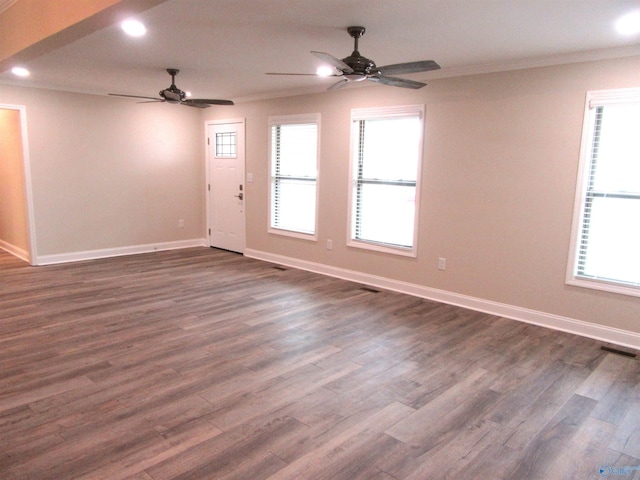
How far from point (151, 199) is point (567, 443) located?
262 inches

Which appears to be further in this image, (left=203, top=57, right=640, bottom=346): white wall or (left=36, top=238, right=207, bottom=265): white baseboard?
(left=36, top=238, right=207, bottom=265): white baseboard

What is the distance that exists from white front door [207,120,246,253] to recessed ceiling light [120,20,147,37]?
3521 mm

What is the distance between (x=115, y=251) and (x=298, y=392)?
519 centimetres

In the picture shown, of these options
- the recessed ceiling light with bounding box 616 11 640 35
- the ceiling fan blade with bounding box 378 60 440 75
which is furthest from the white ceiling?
the ceiling fan blade with bounding box 378 60 440 75

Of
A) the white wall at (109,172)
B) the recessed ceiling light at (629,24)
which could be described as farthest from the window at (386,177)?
the white wall at (109,172)

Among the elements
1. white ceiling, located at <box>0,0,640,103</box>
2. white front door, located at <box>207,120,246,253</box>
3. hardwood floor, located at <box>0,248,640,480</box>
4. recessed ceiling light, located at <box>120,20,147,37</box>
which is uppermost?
white ceiling, located at <box>0,0,640,103</box>

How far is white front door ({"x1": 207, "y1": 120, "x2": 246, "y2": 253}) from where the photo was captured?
7.24 meters

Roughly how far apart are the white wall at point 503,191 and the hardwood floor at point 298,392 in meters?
0.32

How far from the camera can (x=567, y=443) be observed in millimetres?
2486

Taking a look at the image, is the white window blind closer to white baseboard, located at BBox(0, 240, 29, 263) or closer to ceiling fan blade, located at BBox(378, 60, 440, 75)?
ceiling fan blade, located at BBox(378, 60, 440, 75)

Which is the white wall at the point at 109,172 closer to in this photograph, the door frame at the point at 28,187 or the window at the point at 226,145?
the door frame at the point at 28,187

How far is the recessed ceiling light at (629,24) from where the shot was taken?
294 centimetres

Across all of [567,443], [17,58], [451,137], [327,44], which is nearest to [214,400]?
[567,443]

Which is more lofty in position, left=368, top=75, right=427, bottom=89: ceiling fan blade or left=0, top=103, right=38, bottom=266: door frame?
left=368, top=75, right=427, bottom=89: ceiling fan blade
